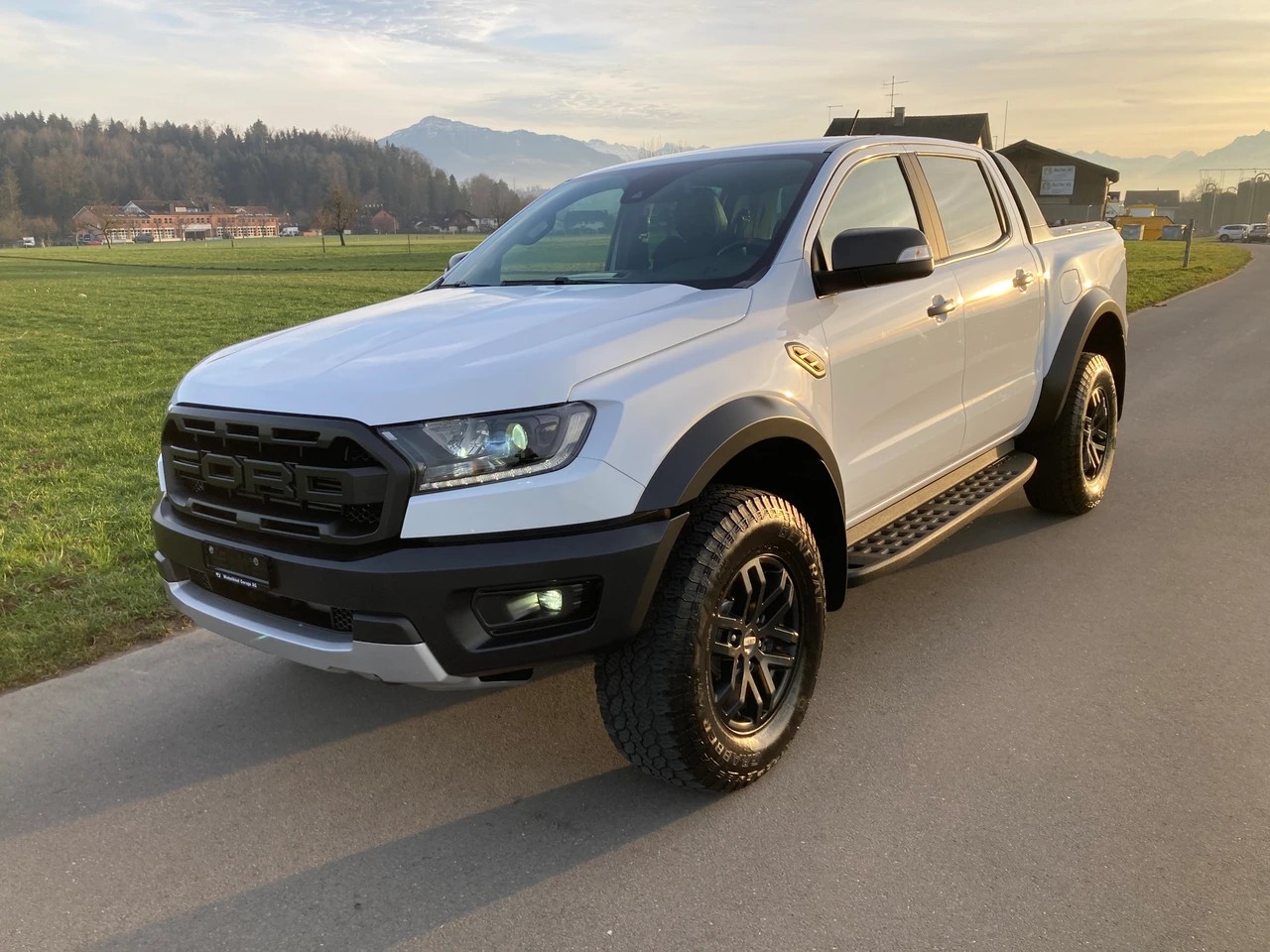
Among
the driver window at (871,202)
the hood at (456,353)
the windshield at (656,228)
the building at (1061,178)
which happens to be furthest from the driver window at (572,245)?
the building at (1061,178)

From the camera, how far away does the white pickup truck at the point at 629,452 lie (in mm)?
2402

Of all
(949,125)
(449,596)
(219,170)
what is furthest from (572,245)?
(219,170)

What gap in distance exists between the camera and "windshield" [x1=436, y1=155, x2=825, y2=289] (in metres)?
3.40

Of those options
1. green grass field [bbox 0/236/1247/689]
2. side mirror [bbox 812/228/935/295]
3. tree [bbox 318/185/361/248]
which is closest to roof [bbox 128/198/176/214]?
tree [bbox 318/185/361/248]

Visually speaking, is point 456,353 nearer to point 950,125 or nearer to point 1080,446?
point 1080,446

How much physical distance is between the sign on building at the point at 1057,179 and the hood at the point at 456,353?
59.5 m

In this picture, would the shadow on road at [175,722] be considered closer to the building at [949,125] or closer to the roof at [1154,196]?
the building at [949,125]

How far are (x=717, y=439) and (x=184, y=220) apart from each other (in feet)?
525

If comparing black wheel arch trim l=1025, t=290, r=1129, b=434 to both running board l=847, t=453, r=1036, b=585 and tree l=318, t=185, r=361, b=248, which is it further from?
tree l=318, t=185, r=361, b=248

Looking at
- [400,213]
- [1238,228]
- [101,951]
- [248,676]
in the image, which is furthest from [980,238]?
[400,213]

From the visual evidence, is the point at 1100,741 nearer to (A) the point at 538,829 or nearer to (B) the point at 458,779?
(A) the point at 538,829

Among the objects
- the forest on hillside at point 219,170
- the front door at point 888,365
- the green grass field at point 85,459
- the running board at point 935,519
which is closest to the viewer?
the front door at point 888,365

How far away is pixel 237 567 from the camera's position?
2674mm

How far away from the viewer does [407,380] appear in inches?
96.7
